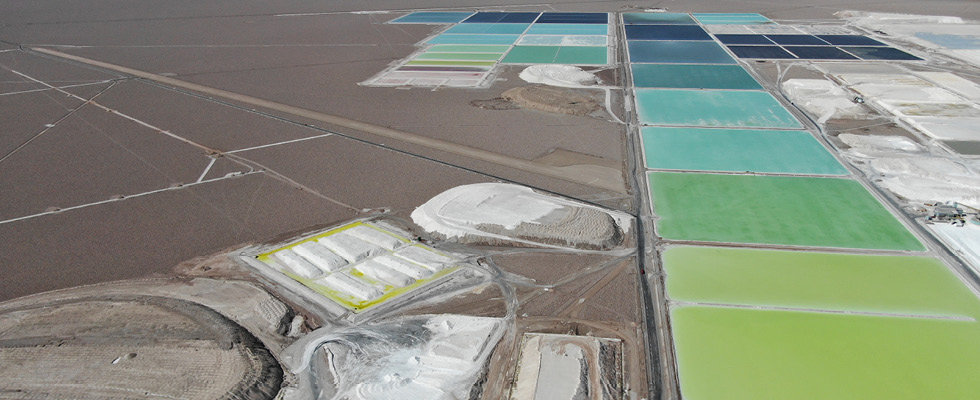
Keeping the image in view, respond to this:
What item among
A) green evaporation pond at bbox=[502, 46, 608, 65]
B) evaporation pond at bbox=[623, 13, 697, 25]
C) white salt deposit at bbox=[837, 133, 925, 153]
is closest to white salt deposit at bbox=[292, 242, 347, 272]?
white salt deposit at bbox=[837, 133, 925, 153]

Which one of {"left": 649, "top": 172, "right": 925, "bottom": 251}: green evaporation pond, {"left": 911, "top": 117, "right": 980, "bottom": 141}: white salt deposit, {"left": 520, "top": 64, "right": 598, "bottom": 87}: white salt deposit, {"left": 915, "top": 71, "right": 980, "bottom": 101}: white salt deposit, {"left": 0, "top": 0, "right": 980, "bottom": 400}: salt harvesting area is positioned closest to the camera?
{"left": 0, "top": 0, "right": 980, "bottom": 400}: salt harvesting area

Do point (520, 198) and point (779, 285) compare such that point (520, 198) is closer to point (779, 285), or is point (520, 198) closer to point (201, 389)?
point (779, 285)

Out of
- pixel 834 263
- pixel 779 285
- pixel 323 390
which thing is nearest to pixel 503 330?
pixel 323 390

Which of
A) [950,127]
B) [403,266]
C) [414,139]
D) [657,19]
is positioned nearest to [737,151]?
[950,127]

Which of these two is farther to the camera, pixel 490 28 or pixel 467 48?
pixel 490 28

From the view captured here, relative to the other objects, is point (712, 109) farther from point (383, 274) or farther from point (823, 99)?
point (383, 274)

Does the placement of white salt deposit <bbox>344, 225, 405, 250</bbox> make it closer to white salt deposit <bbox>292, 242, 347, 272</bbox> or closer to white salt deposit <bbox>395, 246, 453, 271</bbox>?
white salt deposit <bbox>395, 246, 453, 271</bbox>
